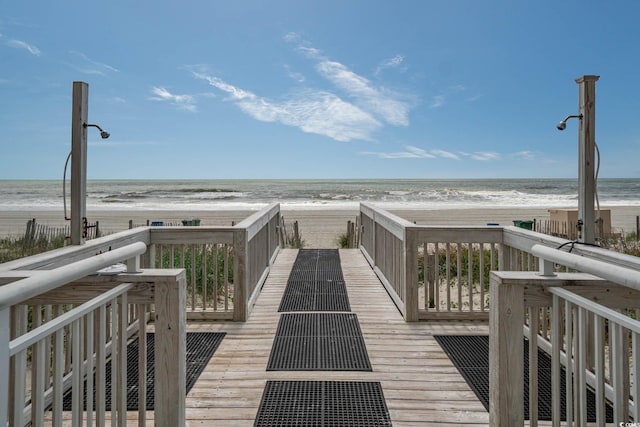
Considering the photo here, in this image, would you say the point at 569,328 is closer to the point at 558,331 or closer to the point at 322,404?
the point at 558,331

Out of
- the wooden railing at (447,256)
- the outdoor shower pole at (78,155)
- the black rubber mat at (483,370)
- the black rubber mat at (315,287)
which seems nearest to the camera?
the black rubber mat at (483,370)

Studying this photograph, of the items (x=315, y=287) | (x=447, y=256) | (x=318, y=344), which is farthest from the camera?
(x=315, y=287)

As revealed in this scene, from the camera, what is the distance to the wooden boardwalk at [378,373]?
2182 mm

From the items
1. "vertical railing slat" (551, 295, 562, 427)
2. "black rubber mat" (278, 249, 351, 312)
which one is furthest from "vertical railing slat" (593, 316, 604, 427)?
"black rubber mat" (278, 249, 351, 312)

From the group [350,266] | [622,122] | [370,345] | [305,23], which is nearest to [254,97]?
[305,23]

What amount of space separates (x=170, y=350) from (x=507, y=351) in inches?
54.9

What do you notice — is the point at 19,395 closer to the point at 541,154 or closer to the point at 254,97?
the point at 254,97

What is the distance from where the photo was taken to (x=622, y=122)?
3462 cm

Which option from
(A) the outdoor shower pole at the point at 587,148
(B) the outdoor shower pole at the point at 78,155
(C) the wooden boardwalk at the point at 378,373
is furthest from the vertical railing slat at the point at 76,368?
(A) the outdoor shower pole at the point at 587,148

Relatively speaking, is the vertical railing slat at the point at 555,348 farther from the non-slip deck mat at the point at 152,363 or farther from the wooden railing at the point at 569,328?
the non-slip deck mat at the point at 152,363

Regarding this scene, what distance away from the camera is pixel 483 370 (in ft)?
8.91

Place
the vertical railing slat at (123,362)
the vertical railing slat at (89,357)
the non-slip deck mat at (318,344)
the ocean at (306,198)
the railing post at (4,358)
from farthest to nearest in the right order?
the ocean at (306,198), the non-slip deck mat at (318,344), the vertical railing slat at (123,362), the vertical railing slat at (89,357), the railing post at (4,358)

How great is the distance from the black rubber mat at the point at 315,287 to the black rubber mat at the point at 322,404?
5.24 ft

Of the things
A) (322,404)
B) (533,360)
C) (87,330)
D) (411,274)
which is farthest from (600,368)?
(411,274)
